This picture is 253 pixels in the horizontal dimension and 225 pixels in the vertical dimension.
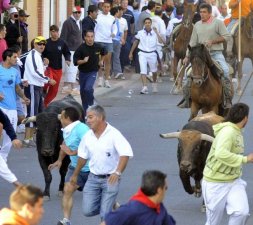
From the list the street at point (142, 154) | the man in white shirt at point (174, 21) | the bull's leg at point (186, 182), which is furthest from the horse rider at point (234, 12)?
the bull's leg at point (186, 182)

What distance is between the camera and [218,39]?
20.3 metres

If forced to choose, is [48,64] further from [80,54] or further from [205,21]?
[205,21]

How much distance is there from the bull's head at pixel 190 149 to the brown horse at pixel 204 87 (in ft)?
16.2

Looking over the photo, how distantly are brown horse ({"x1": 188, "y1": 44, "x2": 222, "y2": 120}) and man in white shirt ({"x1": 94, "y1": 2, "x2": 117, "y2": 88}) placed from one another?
1077 cm

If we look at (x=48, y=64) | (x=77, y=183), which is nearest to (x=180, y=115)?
(x=48, y=64)

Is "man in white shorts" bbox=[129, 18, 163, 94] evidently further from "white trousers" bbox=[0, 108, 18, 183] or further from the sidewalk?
"white trousers" bbox=[0, 108, 18, 183]

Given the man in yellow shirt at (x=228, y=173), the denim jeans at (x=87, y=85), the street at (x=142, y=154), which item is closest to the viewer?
the man in yellow shirt at (x=228, y=173)

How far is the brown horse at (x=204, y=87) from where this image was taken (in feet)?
62.1

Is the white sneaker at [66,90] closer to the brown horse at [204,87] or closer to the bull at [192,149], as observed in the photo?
the brown horse at [204,87]

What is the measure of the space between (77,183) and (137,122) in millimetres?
10417

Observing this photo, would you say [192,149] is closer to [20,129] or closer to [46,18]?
[20,129]

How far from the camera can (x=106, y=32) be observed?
30625 millimetres

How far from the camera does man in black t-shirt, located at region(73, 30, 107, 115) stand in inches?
909

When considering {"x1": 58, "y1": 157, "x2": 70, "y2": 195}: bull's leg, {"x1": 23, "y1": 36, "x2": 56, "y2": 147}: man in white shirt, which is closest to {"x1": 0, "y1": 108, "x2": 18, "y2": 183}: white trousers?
{"x1": 58, "y1": 157, "x2": 70, "y2": 195}: bull's leg
